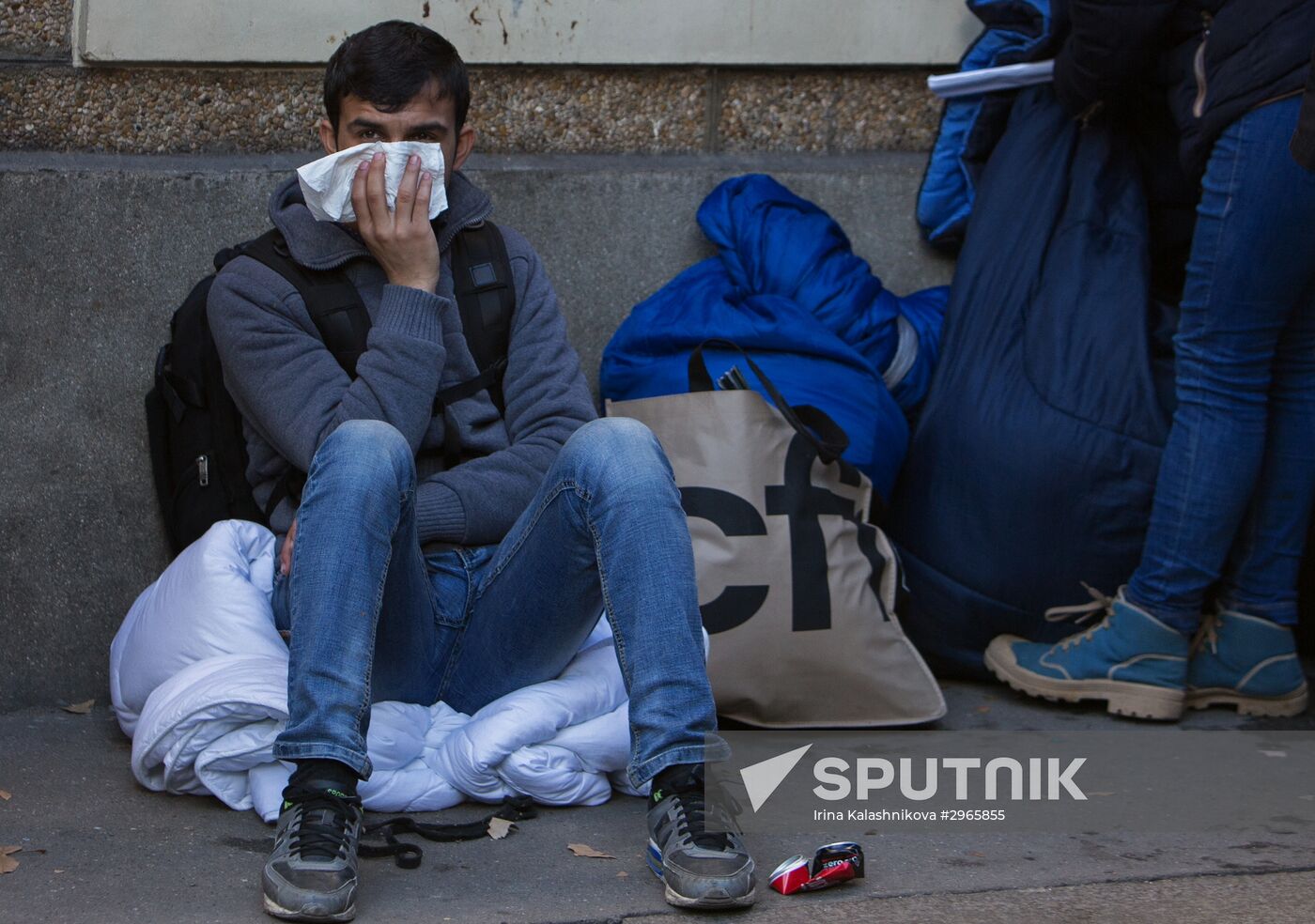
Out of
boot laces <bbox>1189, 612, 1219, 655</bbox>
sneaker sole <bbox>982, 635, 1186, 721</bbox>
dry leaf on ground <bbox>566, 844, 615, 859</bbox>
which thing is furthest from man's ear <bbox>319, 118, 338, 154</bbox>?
boot laces <bbox>1189, 612, 1219, 655</bbox>

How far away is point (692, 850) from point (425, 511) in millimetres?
748

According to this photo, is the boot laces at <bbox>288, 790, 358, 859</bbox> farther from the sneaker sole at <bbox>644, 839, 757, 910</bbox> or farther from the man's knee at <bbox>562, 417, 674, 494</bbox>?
the man's knee at <bbox>562, 417, 674, 494</bbox>

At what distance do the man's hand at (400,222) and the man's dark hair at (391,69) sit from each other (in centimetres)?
11

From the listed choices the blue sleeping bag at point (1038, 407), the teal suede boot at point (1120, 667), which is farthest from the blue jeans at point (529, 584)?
the teal suede boot at point (1120, 667)

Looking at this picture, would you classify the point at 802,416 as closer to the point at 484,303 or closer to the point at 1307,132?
the point at 484,303

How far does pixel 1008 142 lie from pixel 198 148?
1.81 metres

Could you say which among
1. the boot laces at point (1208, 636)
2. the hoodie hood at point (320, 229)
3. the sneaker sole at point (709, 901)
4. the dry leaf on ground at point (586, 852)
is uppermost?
the hoodie hood at point (320, 229)

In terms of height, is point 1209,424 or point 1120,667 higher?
point 1209,424

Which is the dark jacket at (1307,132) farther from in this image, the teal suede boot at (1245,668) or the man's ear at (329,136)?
the man's ear at (329,136)

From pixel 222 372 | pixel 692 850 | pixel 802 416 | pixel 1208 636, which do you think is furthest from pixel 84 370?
pixel 1208 636

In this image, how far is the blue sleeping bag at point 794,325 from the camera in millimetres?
3293

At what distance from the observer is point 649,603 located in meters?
2.19

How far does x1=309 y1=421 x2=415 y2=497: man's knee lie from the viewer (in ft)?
7.16

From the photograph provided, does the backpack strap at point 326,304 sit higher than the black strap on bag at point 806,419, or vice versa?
the backpack strap at point 326,304
